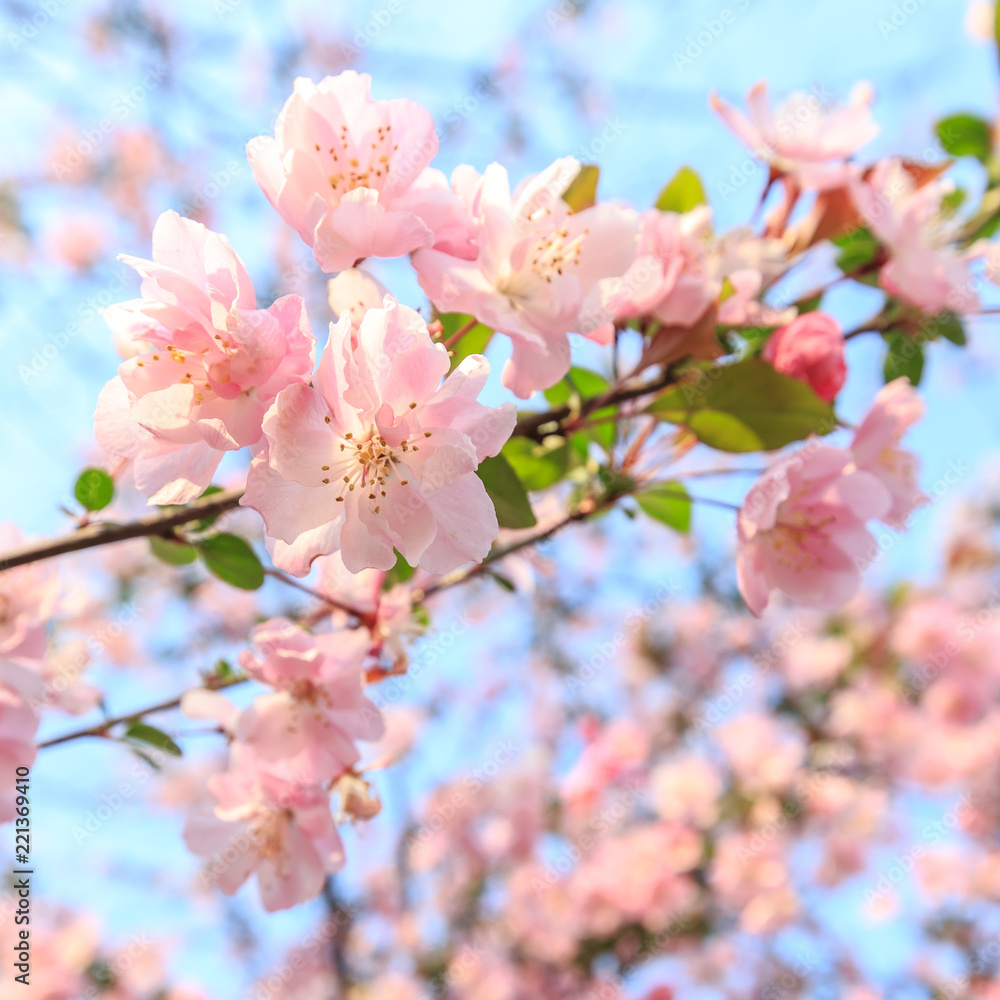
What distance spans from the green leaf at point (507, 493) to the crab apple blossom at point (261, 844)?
496mm

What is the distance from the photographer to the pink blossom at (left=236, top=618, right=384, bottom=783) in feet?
3.31

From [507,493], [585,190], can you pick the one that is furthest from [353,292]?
[585,190]

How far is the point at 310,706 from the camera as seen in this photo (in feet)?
3.34

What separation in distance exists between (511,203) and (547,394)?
0.41m

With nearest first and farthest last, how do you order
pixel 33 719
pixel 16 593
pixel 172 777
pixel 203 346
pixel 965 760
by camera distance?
pixel 203 346 < pixel 33 719 < pixel 16 593 < pixel 965 760 < pixel 172 777

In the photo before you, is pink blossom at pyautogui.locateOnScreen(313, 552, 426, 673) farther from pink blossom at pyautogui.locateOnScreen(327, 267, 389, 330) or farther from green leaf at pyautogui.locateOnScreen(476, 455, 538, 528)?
pink blossom at pyautogui.locateOnScreen(327, 267, 389, 330)

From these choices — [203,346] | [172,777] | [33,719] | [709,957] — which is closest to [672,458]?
[203,346]

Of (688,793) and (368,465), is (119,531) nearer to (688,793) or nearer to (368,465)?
(368,465)

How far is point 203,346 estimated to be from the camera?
69 centimetres

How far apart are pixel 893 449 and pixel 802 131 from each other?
18.9 inches

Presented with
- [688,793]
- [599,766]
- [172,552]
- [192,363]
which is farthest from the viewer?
[688,793]

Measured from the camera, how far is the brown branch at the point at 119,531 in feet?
2.71

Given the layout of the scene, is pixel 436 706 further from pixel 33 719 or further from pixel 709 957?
pixel 33 719

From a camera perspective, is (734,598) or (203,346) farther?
(734,598)
